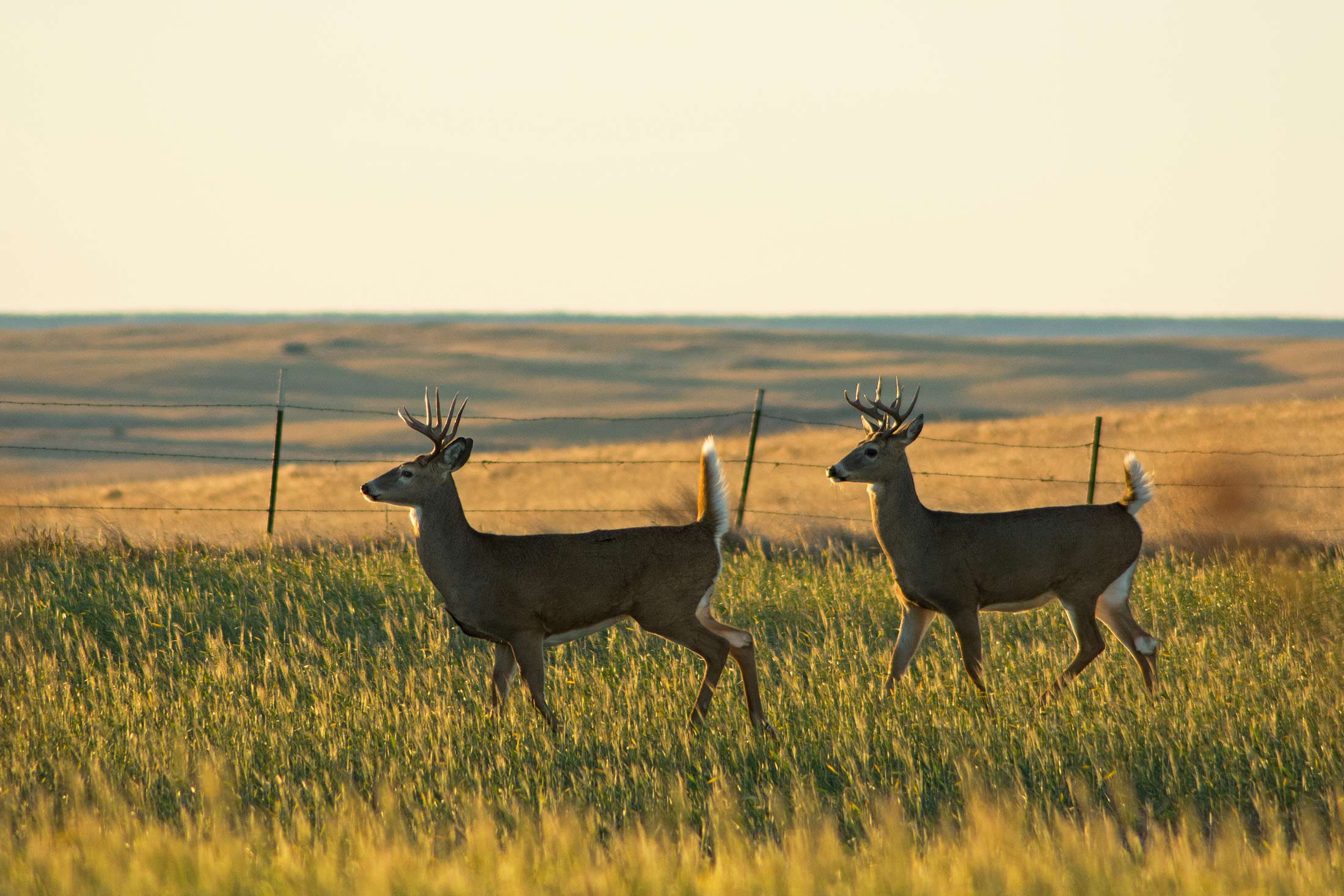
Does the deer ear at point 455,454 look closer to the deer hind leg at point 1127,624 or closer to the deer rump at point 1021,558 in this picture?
the deer rump at point 1021,558

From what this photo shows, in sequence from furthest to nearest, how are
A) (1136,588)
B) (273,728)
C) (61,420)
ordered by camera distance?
(61,420) → (1136,588) → (273,728)

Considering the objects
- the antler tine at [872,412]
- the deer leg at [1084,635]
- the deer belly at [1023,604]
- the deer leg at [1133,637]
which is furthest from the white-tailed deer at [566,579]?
the deer leg at [1133,637]

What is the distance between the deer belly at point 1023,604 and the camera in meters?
8.91

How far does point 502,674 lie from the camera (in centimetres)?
815

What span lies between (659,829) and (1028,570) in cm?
392

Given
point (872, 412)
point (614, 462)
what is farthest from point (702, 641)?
point (614, 462)

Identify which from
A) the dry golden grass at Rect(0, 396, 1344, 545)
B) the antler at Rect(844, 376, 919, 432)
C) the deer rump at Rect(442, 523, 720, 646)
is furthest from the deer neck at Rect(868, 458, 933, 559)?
the dry golden grass at Rect(0, 396, 1344, 545)

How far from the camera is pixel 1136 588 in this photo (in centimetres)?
1170

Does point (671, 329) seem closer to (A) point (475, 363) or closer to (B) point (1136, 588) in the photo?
(A) point (475, 363)

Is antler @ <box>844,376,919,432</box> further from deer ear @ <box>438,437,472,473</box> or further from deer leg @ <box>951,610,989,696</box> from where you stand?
deer ear @ <box>438,437,472,473</box>

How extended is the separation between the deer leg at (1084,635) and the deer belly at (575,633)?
2672 mm

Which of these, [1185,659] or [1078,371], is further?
[1078,371]

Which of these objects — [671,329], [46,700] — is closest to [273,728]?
[46,700]

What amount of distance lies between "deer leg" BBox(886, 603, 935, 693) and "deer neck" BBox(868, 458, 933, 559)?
35cm
